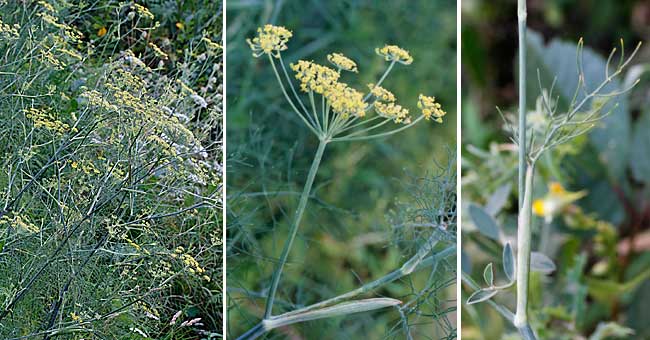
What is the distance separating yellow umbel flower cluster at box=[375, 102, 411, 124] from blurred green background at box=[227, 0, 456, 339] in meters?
0.01

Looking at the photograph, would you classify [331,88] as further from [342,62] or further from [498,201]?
[498,201]

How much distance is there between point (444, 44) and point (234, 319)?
462 mm

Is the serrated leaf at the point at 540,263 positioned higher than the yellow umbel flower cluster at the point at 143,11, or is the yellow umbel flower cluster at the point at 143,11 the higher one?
the yellow umbel flower cluster at the point at 143,11

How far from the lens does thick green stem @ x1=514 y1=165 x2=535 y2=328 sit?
804mm

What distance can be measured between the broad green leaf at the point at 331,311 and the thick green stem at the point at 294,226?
0.6 inches

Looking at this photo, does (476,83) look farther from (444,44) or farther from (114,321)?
(114,321)

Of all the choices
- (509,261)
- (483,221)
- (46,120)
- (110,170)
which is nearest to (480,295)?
(509,261)

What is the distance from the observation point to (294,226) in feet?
3.34

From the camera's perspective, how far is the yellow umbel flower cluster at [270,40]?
1007 mm

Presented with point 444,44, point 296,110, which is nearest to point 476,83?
point 444,44

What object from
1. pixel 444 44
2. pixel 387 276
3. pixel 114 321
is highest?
pixel 444 44

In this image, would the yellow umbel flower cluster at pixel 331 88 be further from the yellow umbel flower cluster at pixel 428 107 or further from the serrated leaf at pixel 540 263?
the serrated leaf at pixel 540 263

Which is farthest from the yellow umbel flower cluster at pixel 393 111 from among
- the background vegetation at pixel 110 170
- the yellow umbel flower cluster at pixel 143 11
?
the yellow umbel flower cluster at pixel 143 11

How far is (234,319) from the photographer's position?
3.42 ft
